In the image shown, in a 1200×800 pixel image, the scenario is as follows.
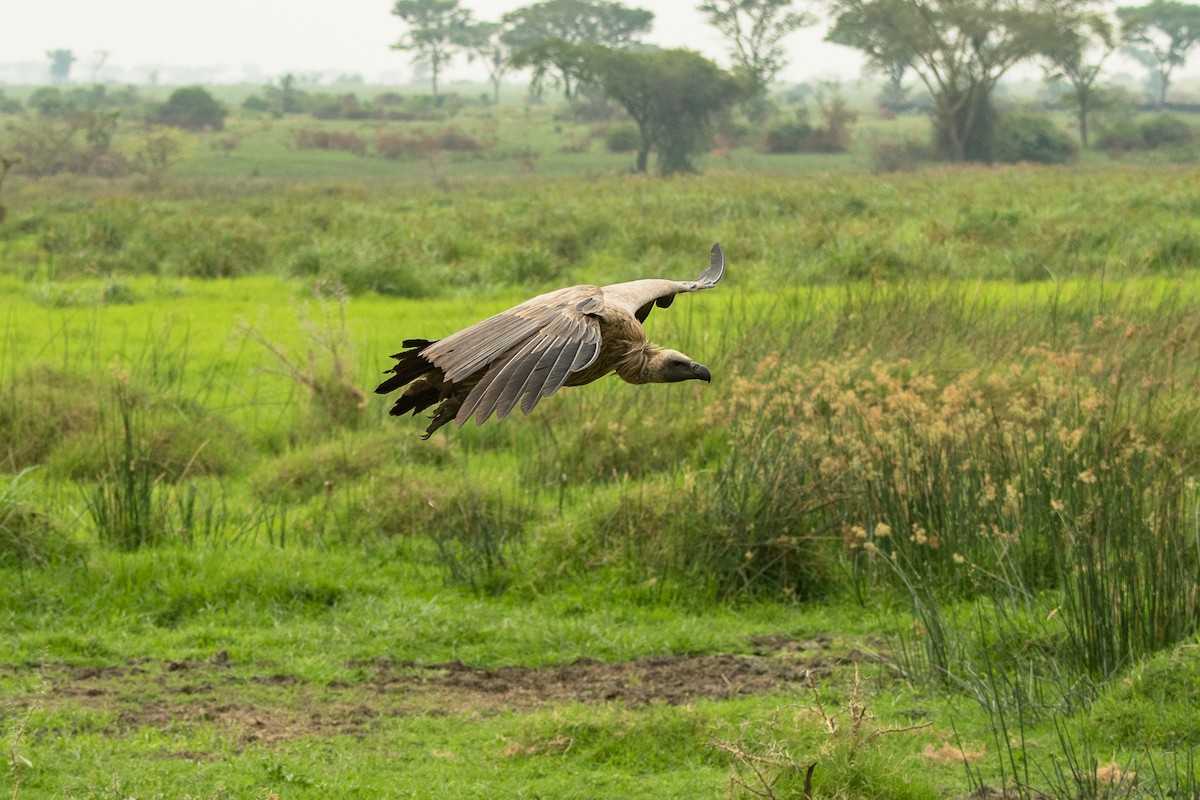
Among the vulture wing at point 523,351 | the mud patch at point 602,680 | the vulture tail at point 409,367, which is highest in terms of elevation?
the vulture wing at point 523,351

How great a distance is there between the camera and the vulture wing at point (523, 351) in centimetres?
203

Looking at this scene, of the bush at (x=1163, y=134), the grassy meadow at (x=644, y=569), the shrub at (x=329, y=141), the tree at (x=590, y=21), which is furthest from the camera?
the tree at (x=590, y=21)

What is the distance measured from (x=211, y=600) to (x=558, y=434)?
271cm

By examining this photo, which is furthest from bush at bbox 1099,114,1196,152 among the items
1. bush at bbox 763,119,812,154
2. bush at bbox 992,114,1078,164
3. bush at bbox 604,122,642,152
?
bush at bbox 604,122,642,152

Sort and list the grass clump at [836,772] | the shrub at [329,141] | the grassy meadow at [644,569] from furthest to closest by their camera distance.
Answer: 1. the shrub at [329,141]
2. the grassy meadow at [644,569]
3. the grass clump at [836,772]

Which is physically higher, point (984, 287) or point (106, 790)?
point (984, 287)

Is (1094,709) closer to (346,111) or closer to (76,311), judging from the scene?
(76,311)

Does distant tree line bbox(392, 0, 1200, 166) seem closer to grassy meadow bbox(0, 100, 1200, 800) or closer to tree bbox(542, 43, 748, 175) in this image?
tree bbox(542, 43, 748, 175)

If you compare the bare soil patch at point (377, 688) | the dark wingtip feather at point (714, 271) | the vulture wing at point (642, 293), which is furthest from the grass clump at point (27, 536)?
the vulture wing at point (642, 293)

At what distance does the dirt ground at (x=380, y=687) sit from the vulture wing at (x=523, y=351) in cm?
350

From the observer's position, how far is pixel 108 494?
725cm

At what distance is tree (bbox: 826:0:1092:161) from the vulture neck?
4108 cm

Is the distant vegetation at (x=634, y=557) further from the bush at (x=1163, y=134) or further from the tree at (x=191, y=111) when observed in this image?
the tree at (x=191, y=111)

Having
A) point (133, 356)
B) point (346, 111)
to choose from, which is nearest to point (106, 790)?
point (133, 356)
